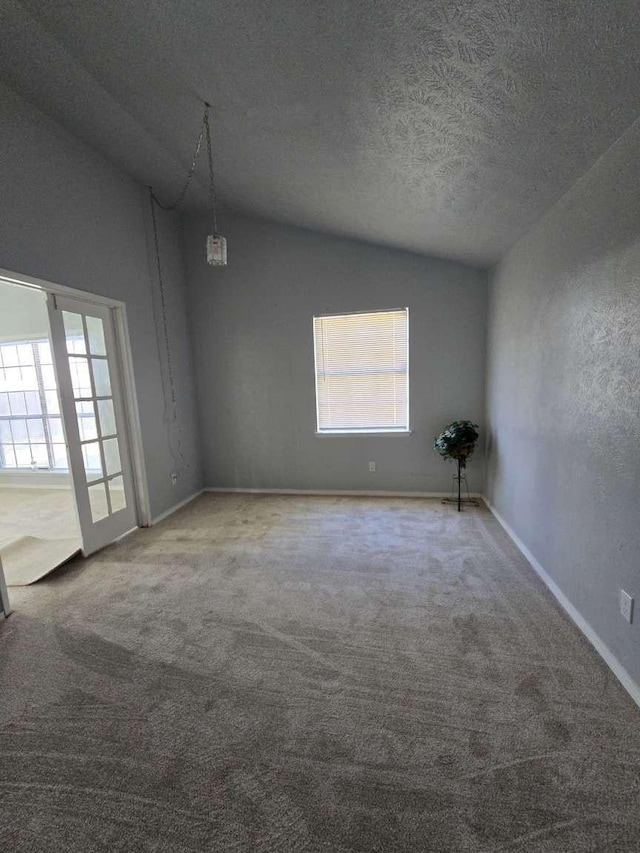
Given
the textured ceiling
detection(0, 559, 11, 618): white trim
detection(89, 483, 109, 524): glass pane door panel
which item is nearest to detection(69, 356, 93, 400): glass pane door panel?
detection(89, 483, 109, 524): glass pane door panel

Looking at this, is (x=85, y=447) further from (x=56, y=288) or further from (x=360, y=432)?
(x=360, y=432)

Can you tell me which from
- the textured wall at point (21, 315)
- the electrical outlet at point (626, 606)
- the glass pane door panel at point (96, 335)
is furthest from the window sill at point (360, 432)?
the textured wall at point (21, 315)

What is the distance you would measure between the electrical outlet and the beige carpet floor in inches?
12.0

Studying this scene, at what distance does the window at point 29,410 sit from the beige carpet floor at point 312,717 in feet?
11.2

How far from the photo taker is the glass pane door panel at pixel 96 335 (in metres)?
3.06

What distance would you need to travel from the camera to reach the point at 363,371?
4145 millimetres

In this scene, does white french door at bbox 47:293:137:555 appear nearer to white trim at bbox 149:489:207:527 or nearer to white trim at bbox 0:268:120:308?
white trim at bbox 0:268:120:308

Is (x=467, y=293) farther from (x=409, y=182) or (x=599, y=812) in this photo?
(x=599, y=812)

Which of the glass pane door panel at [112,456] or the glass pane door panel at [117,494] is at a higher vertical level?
the glass pane door panel at [112,456]

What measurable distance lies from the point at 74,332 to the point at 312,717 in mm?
3167

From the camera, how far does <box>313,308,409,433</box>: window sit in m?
4.05

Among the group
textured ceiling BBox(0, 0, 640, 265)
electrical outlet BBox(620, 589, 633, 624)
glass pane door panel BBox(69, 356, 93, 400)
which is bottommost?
electrical outlet BBox(620, 589, 633, 624)

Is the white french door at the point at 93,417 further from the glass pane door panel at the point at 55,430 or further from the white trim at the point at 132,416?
the glass pane door panel at the point at 55,430

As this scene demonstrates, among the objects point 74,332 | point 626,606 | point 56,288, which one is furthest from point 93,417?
point 626,606
